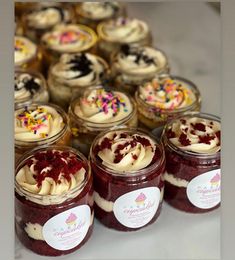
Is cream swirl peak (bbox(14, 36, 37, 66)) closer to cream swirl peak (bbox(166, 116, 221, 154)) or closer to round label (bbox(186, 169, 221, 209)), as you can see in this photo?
cream swirl peak (bbox(166, 116, 221, 154))

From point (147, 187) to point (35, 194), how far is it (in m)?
0.27

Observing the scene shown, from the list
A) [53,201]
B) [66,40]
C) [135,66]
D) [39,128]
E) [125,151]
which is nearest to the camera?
[53,201]

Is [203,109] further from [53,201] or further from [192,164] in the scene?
[53,201]

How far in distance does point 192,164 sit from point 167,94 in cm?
33

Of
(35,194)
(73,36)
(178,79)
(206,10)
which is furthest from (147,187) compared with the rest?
(206,10)

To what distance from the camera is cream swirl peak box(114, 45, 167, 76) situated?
1810 millimetres

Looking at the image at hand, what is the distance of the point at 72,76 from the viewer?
1.77 meters

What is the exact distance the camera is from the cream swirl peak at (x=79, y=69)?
1.76 metres

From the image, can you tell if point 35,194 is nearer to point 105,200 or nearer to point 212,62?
point 105,200

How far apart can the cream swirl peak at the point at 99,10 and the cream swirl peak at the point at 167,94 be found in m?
0.51

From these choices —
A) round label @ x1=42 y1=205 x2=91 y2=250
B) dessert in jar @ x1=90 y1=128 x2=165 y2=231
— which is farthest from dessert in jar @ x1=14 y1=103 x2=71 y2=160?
round label @ x1=42 y1=205 x2=91 y2=250

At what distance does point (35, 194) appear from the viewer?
Result: 1274 millimetres

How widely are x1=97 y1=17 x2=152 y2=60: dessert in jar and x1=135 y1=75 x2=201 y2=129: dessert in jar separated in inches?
12.0

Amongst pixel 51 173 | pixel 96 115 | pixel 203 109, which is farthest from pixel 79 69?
pixel 51 173
